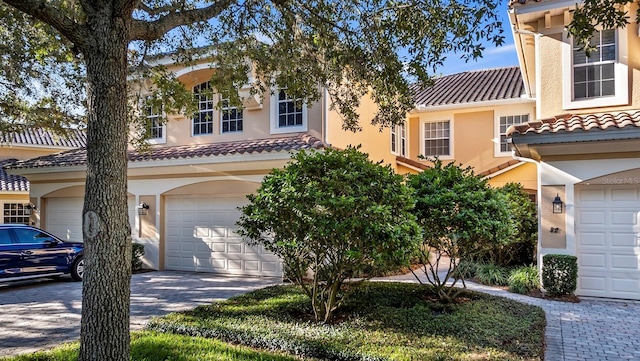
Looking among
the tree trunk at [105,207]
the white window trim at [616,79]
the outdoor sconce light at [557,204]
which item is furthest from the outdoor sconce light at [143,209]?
the white window trim at [616,79]

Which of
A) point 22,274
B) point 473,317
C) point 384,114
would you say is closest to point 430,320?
point 473,317

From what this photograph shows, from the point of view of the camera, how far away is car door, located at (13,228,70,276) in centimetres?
1145

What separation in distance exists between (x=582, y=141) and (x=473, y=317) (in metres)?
4.55

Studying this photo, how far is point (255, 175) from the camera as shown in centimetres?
1245

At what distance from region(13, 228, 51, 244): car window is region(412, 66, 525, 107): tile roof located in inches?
529

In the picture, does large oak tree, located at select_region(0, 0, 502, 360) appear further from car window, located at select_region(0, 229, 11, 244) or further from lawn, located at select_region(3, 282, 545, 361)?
car window, located at select_region(0, 229, 11, 244)

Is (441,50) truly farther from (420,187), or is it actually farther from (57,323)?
(57,323)

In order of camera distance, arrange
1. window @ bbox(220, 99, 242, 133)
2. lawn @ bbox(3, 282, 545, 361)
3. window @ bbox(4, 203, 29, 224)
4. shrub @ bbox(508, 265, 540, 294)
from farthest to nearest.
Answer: window @ bbox(4, 203, 29, 224)
window @ bbox(220, 99, 242, 133)
shrub @ bbox(508, 265, 540, 294)
lawn @ bbox(3, 282, 545, 361)

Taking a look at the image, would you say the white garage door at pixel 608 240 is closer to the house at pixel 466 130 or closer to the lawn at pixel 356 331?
the lawn at pixel 356 331

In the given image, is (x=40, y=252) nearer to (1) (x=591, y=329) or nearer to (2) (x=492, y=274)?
(2) (x=492, y=274)

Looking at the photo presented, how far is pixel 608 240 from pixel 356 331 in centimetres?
A: 657

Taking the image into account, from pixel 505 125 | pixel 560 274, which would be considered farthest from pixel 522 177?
pixel 560 274

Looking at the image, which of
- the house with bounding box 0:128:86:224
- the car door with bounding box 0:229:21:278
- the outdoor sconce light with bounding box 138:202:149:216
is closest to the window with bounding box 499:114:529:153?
the outdoor sconce light with bounding box 138:202:149:216

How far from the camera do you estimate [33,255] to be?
37.8 feet
